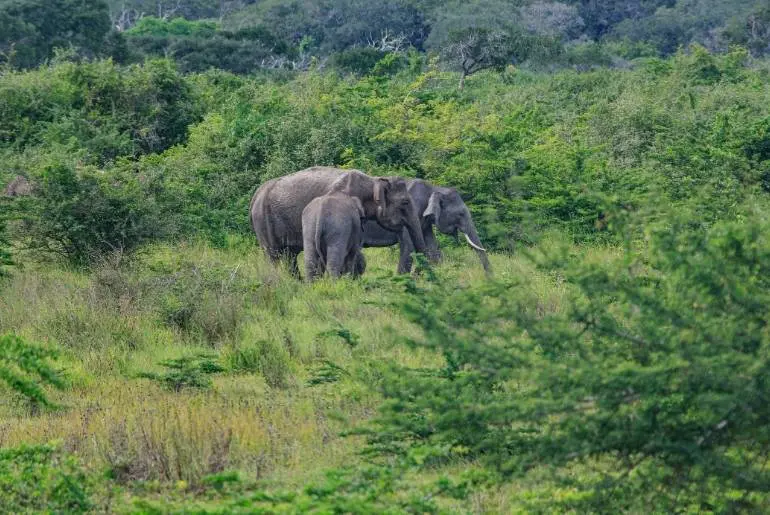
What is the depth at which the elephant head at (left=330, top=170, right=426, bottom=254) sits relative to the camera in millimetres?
14516

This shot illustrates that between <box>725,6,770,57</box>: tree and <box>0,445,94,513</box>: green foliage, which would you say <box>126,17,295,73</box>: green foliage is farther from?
<box>0,445,94,513</box>: green foliage

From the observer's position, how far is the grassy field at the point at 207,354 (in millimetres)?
7559

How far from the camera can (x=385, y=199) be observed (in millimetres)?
14641

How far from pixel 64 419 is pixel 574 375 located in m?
4.05

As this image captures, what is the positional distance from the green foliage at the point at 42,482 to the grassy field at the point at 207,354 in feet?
1.05

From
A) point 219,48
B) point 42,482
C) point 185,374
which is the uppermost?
point 42,482

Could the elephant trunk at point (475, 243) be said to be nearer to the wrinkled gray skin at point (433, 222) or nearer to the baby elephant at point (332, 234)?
the wrinkled gray skin at point (433, 222)

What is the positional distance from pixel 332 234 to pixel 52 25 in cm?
3083

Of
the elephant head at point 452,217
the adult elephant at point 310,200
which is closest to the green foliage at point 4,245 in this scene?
the adult elephant at point 310,200

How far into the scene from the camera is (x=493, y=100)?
27.0 metres

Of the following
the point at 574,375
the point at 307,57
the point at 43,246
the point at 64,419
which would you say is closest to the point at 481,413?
the point at 574,375

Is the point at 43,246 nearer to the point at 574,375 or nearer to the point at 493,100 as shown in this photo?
the point at 574,375

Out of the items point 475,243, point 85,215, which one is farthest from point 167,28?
point 85,215

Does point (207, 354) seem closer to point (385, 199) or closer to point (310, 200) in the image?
point (385, 199)
